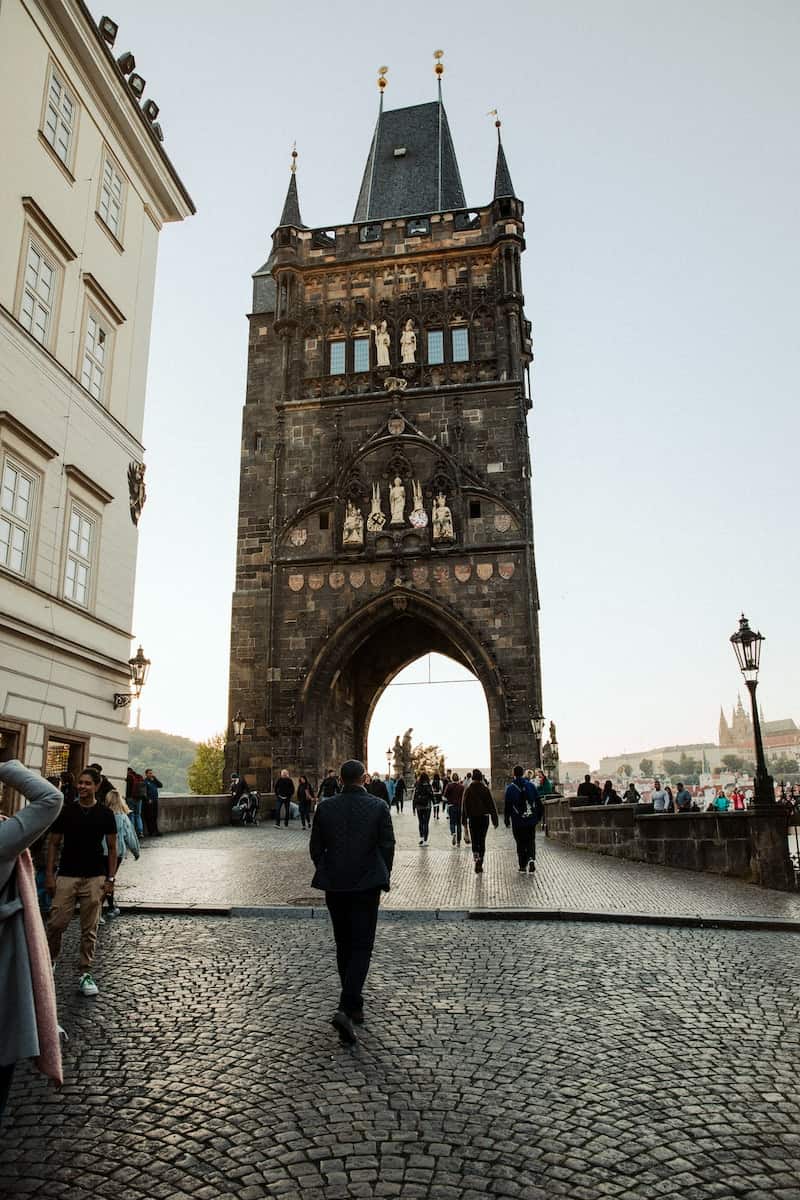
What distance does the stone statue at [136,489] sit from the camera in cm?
1509

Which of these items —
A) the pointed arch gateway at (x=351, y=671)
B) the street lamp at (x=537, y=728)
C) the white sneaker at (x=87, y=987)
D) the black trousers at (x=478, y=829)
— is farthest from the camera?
the pointed arch gateway at (x=351, y=671)

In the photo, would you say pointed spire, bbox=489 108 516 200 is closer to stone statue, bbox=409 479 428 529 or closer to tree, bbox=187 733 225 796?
stone statue, bbox=409 479 428 529

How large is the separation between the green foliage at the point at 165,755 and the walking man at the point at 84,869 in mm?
129673

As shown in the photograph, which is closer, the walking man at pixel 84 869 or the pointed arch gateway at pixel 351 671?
the walking man at pixel 84 869

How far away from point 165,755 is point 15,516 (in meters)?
142

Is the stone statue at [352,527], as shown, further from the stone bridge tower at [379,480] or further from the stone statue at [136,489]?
the stone statue at [136,489]

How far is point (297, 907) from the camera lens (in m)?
8.75

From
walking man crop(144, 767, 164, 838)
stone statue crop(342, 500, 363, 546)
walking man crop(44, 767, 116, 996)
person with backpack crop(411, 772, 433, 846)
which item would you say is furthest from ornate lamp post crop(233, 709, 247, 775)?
walking man crop(44, 767, 116, 996)

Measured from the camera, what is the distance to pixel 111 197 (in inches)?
597

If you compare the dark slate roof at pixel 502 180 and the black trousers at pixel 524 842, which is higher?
the dark slate roof at pixel 502 180

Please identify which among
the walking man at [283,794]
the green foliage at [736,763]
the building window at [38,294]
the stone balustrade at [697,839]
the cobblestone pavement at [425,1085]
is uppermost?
the green foliage at [736,763]

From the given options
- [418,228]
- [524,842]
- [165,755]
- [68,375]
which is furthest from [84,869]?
[165,755]

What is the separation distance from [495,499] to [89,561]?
53.3 feet

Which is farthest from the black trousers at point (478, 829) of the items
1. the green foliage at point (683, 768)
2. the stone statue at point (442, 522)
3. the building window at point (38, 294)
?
the green foliage at point (683, 768)
